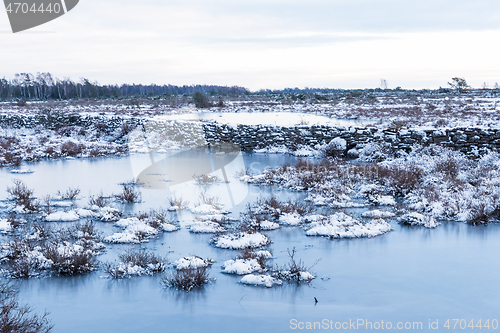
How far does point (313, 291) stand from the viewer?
6484 millimetres

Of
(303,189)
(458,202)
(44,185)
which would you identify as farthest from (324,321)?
(44,185)

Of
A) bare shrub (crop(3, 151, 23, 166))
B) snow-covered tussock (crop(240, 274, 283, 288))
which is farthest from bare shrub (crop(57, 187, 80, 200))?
bare shrub (crop(3, 151, 23, 166))

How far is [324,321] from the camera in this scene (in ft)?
18.4

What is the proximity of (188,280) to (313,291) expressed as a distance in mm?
1869

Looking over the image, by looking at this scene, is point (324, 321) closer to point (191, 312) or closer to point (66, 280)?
point (191, 312)

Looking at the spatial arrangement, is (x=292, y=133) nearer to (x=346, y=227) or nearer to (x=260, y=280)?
(x=346, y=227)

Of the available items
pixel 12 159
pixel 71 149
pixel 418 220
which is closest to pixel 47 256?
pixel 418 220

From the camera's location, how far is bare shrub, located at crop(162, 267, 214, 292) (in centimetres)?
655

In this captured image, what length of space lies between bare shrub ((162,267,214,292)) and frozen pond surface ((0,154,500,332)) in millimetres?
135

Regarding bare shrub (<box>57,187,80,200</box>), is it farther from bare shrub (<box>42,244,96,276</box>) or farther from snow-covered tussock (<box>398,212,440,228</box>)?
snow-covered tussock (<box>398,212,440,228</box>)

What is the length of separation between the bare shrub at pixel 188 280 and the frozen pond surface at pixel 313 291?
0.14 m

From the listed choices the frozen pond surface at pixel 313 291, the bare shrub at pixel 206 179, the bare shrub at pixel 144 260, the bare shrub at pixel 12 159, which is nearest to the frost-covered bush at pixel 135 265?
the bare shrub at pixel 144 260

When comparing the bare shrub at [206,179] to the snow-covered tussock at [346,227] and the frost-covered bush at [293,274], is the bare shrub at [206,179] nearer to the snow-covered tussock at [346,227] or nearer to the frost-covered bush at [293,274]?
the snow-covered tussock at [346,227]

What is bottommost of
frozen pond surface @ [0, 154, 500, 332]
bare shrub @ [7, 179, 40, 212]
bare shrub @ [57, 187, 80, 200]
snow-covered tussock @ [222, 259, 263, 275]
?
frozen pond surface @ [0, 154, 500, 332]
